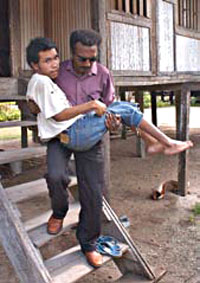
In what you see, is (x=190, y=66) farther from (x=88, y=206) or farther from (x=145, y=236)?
(x=88, y=206)

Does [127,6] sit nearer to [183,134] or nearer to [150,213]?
[183,134]

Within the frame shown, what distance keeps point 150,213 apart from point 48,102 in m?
3.65

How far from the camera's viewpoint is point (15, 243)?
283 centimetres

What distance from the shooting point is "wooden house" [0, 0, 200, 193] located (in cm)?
551

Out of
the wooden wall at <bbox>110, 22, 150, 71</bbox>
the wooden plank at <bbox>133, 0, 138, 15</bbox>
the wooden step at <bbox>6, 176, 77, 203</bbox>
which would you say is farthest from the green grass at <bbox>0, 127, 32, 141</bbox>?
the wooden step at <bbox>6, 176, 77, 203</bbox>

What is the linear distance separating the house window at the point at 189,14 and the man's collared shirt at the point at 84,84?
5371 mm

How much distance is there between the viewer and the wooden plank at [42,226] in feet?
10.6

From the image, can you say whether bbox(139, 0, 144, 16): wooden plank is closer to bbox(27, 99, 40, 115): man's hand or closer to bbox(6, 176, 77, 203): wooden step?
bbox(6, 176, 77, 203): wooden step

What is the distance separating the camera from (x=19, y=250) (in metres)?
2.82

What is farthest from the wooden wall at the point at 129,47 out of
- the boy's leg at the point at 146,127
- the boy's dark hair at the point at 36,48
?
the boy's dark hair at the point at 36,48

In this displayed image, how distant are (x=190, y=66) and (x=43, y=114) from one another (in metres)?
5.76

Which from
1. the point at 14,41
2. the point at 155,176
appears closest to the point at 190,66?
the point at 155,176

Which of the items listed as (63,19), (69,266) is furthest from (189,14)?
(69,266)

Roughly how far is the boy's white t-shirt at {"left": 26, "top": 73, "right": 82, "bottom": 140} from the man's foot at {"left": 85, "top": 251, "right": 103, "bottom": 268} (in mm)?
964
